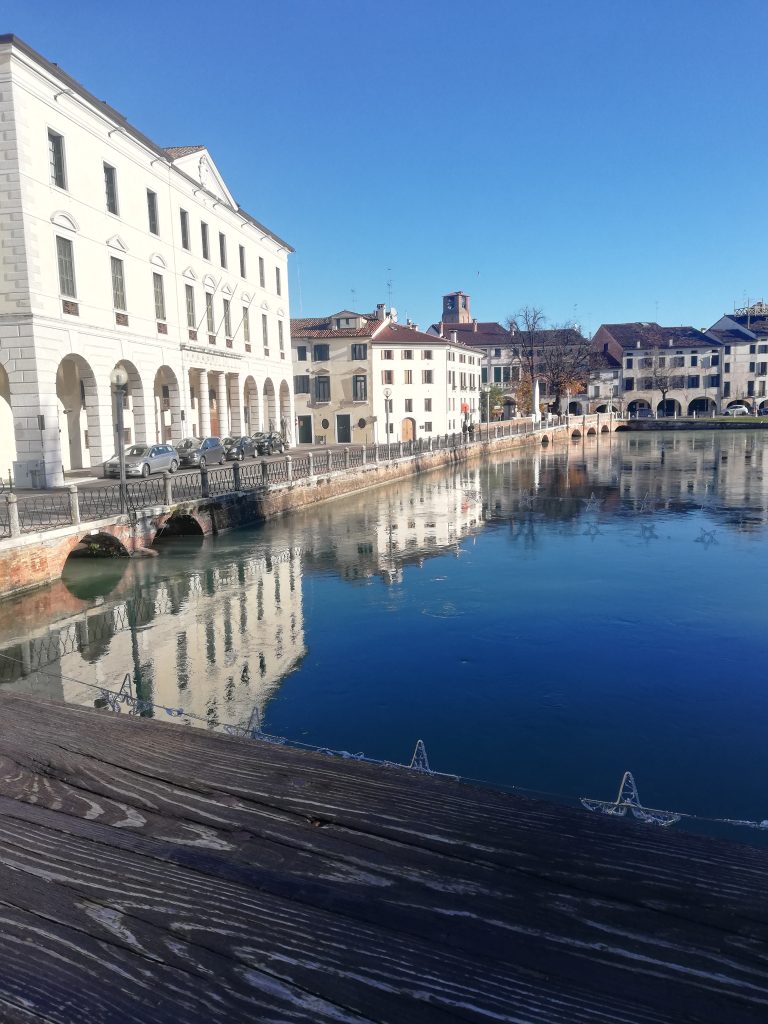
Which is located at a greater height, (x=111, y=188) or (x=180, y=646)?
(x=111, y=188)

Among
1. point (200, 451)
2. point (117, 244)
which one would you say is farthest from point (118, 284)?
point (200, 451)

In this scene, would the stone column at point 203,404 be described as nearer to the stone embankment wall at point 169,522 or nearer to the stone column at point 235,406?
the stone column at point 235,406

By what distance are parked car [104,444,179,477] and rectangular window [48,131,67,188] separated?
31.4 ft

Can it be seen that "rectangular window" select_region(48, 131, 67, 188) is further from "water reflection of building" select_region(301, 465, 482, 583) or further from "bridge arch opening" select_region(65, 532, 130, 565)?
"water reflection of building" select_region(301, 465, 482, 583)

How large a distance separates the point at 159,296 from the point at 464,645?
26.3 meters

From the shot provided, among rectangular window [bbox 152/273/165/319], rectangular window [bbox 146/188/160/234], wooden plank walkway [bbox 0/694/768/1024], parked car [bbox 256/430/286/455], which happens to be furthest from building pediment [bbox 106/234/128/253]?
wooden plank walkway [bbox 0/694/768/1024]

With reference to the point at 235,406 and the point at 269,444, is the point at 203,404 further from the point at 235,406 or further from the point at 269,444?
the point at 235,406

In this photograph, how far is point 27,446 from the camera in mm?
24688

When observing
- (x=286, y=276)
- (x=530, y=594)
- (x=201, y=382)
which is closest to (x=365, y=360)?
(x=286, y=276)

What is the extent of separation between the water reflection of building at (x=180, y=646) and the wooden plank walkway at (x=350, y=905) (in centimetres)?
820

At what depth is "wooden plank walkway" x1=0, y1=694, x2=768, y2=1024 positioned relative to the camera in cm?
143

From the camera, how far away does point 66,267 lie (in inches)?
1037

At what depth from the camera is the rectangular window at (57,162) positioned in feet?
84.5

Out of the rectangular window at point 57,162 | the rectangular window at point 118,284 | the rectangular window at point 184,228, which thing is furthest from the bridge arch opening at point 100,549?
the rectangular window at point 184,228
